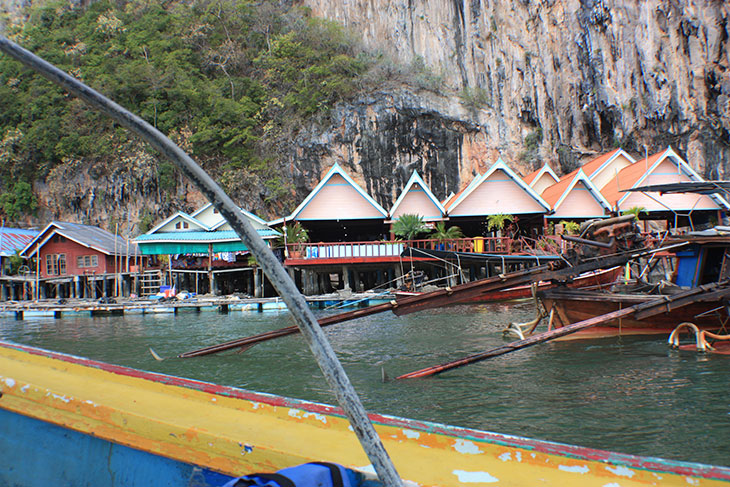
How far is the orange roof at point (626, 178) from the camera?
23594 millimetres

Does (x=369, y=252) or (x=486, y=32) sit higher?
(x=486, y=32)

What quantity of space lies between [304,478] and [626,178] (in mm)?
28319

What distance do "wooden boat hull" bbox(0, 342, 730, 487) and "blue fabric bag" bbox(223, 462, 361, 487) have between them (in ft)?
0.57

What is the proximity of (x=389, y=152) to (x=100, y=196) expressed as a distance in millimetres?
21678

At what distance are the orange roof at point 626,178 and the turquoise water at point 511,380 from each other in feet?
53.7

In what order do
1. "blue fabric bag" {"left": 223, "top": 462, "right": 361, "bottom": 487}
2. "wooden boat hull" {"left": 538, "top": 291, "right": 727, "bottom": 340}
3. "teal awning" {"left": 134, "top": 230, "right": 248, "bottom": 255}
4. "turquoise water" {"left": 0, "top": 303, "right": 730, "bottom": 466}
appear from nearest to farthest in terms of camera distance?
"blue fabric bag" {"left": 223, "top": 462, "right": 361, "bottom": 487}
"turquoise water" {"left": 0, "top": 303, "right": 730, "bottom": 466}
"wooden boat hull" {"left": 538, "top": 291, "right": 727, "bottom": 340}
"teal awning" {"left": 134, "top": 230, "right": 248, "bottom": 255}

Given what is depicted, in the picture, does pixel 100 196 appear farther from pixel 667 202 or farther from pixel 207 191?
pixel 207 191

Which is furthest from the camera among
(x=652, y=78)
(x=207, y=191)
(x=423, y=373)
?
(x=652, y=78)

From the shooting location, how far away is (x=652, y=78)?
98.0ft

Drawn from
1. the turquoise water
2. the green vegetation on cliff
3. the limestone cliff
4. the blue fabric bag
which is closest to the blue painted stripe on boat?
the blue fabric bag

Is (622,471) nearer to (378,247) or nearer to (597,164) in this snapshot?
(378,247)

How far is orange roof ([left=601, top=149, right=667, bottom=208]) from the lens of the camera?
23594 millimetres

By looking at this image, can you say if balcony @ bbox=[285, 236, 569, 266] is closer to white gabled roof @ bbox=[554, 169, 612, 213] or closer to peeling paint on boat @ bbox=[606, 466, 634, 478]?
white gabled roof @ bbox=[554, 169, 612, 213]

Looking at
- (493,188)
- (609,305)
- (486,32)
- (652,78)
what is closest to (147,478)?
(609,305)
